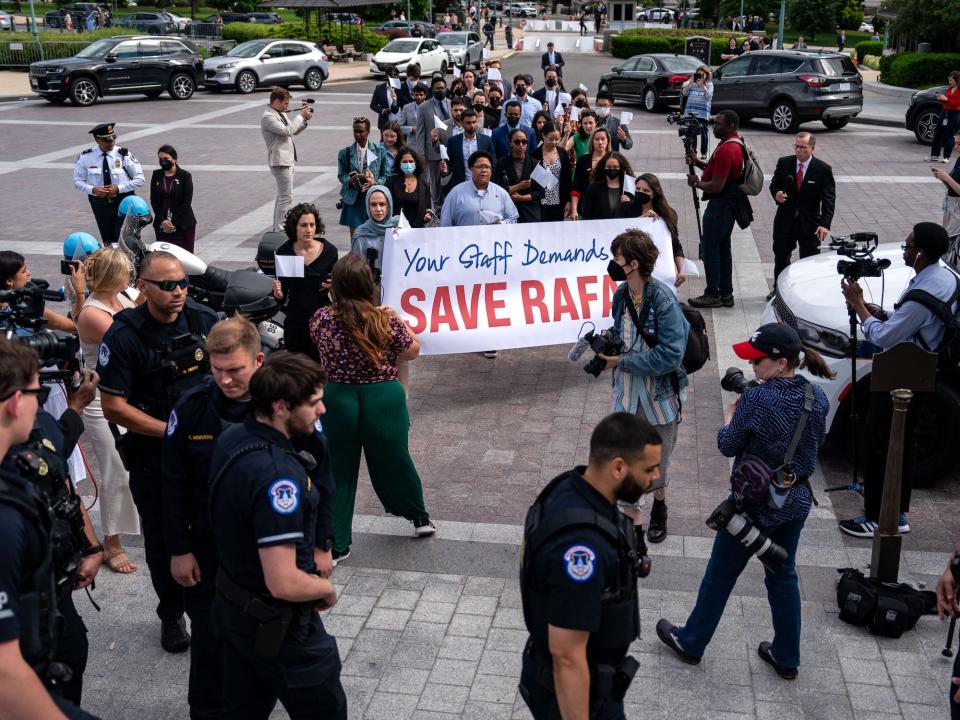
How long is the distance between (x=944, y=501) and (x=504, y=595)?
313 centimetres

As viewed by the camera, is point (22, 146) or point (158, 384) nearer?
point (158, 384)

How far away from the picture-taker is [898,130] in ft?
77.2

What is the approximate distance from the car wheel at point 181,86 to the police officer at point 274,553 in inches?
1084

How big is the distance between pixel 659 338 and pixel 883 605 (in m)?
1.82

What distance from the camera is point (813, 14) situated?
59.2 m

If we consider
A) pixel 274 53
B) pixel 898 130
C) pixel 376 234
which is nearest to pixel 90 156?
pixel 376 234

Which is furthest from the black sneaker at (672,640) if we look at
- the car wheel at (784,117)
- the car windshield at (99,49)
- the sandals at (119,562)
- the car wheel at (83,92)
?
the car windshield at (99,49)

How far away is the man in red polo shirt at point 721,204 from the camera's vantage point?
1009cm

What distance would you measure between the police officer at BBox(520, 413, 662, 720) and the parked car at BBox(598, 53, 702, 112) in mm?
24842

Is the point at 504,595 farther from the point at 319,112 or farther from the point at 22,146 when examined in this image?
the point at 319,112

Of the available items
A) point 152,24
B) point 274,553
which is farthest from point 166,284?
point 152,24

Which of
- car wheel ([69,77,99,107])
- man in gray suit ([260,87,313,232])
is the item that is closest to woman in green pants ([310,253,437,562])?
man in gray suit ([260,87,313,232])

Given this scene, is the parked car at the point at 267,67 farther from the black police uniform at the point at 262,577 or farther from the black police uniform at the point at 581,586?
the black police uniform at the point at 581,586

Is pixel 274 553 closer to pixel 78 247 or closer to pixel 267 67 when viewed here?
pixel 78 247
